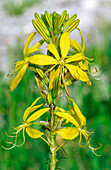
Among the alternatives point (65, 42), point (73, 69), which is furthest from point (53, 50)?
point (73, 69)

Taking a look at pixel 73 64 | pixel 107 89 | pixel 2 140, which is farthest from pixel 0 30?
pixel 73 64

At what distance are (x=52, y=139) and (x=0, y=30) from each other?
954 centimetres

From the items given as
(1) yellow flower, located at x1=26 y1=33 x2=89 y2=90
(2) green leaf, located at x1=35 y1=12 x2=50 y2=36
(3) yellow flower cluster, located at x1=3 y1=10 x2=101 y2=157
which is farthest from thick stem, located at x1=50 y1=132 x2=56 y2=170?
(2) green leaf, located at x1=35 y1=12 x2=50 y2=36

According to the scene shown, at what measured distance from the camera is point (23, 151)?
3373 mm

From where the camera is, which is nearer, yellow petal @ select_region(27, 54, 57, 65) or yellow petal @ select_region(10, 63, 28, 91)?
yellow petal @ select_region(27, 54, 57, 65)

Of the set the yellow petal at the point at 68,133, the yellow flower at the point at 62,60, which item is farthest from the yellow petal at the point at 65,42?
the yellow petal at the point at 68,133

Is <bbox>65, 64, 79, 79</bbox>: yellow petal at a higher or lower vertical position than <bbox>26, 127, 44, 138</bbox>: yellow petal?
higher

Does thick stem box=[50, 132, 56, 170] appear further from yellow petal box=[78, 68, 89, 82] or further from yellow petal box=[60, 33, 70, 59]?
yellow petal box=[60, 33, 70, 59]

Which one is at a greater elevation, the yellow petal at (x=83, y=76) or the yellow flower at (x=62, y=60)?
the yellow flower at (x=62, y=60)

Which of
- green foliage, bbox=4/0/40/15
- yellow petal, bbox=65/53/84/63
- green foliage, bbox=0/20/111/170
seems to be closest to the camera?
yellow petal, bbox=65/53/84/63

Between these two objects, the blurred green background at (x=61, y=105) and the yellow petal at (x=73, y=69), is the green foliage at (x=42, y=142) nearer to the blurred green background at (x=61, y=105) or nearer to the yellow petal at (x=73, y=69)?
the blurred green background at (x=61, y=105)

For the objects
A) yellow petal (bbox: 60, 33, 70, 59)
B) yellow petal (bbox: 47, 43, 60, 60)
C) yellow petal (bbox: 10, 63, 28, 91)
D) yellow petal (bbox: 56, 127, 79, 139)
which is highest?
yellow petal (bbox: 60, 33, 70, 59)

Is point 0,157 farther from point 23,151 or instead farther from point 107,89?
point 107,89

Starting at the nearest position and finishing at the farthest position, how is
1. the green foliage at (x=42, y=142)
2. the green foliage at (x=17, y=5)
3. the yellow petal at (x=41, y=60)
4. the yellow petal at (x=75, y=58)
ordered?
1. the yellow petal at (x=41, y=60)
2. the yellow petal at (x=75, y=58)
3. the green foliage at (x=42, y=142)
4. the green foliage at (x=17, y=5)
